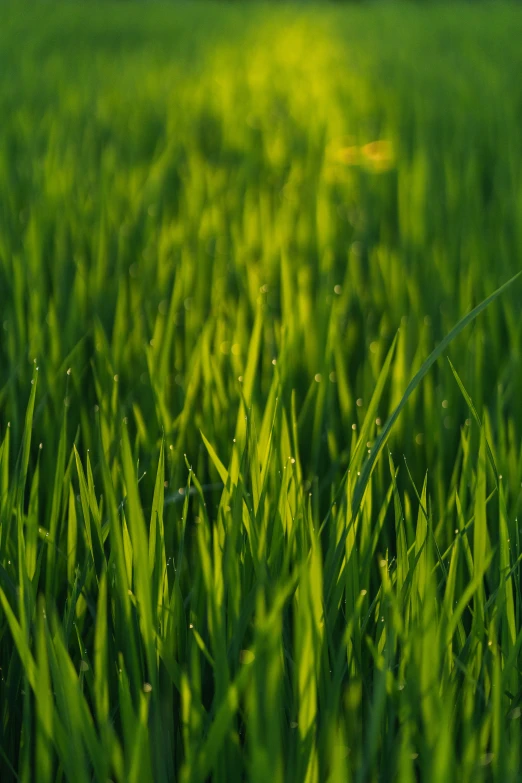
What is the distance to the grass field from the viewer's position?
406 millimetres

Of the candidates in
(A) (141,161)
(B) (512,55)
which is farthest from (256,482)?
(B) (512,55)

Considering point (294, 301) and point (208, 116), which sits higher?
point (208, 116)

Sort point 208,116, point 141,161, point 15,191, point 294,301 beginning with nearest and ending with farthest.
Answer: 1. point 294,301
2. point 15,191
3. point 141,161
4. point 208,116

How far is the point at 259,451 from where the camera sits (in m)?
0.62

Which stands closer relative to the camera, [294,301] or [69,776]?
[69,776]

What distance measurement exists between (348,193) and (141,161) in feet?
1.73

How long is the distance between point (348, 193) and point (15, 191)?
0.66 meters

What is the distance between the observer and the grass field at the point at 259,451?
406 millimetres

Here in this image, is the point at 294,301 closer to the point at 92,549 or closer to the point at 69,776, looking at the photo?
the point at 92,549

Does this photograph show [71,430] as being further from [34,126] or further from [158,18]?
[158,18]

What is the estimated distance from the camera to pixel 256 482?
0.56 m

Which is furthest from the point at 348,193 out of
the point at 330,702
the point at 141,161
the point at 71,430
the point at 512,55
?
the point at 512,55

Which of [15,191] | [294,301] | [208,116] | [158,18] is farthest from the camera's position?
[158,18]

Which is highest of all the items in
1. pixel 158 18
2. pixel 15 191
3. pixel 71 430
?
pixel 158 18
